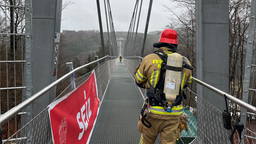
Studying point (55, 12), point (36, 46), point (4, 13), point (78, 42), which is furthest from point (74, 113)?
point (78, 42)

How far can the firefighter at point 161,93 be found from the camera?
6.66 feet

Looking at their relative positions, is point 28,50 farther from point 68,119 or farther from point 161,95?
point 161,95

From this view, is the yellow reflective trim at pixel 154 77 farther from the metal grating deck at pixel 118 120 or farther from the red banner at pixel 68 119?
A: the metal grating deck at pixel 118 120

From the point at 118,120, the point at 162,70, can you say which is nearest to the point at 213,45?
the point at 162,70

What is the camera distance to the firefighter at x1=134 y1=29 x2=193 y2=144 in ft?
6.66

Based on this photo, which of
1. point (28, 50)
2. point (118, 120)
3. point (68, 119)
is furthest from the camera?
point (118, 120)

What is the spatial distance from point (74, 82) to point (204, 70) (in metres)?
2.10

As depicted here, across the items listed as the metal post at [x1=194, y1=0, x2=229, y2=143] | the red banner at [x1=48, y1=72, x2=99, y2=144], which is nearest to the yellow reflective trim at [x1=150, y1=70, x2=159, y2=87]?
the red banner at [x1=48, y1=72, x2=99, y2=144]

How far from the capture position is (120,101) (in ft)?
18.3

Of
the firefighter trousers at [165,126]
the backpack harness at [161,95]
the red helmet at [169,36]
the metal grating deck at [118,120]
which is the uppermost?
the red helmet at [169,36]

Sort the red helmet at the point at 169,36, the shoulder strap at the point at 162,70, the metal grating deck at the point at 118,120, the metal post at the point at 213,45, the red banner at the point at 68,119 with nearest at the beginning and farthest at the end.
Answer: the red banner at the point at 68,119, the shoulder strap at the point at 162,70, the red helmet at the point at 169,36, the metal post at the point at 213,45, the metal grating deck at the point at 118,120

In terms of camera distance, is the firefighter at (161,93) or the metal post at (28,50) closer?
the firefighter at (161,93)

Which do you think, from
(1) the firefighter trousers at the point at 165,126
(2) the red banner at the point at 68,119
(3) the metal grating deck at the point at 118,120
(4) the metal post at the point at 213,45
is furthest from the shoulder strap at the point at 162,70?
(3) the metal grating deck at the point at 118,120

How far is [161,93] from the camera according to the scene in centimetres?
204
